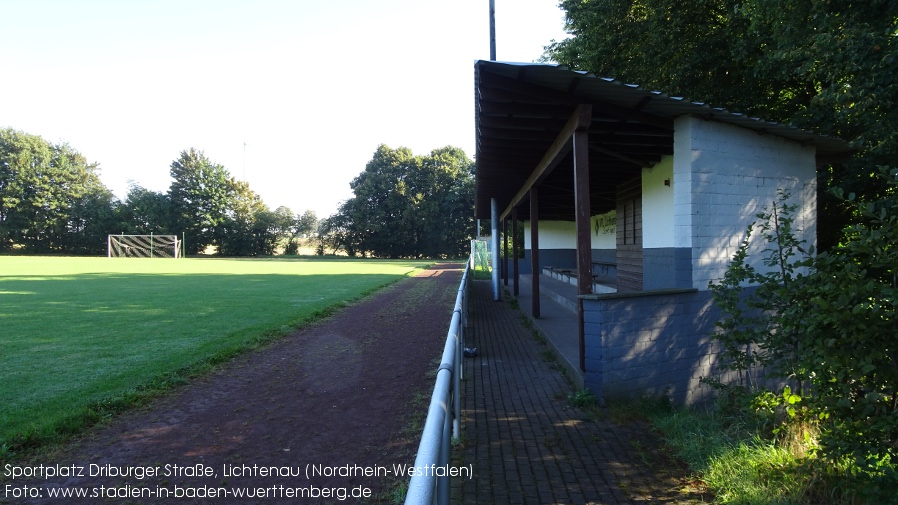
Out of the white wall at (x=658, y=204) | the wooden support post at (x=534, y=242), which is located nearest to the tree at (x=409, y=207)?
the wooden support post at (x=534, y=242)

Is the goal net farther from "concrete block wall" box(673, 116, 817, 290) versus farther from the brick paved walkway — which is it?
"concrete block wall" box(673, 116, 817, 290)

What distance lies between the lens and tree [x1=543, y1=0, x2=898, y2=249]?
6289mm

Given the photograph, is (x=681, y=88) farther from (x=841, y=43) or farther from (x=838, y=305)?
(x=838, y=305)

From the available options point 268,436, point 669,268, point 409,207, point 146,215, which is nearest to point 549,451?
point 268,436

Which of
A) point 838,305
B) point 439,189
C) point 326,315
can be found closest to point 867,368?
point 838,305

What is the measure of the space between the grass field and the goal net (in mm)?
44615

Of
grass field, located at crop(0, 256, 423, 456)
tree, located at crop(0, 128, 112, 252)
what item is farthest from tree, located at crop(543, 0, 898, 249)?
tree, located at crop(0, 128, 112, 252)

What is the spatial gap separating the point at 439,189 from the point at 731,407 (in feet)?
186

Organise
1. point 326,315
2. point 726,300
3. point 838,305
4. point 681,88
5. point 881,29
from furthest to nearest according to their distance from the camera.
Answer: point 326,315 < point 681,88 < point 881,29 < point 726,300 < point 838,305

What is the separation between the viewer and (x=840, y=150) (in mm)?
7082

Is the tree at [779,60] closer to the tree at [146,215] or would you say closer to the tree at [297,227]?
the tree at [297,227]

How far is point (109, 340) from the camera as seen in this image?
8.78m

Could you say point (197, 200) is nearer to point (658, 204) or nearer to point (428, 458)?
point (658, 204)

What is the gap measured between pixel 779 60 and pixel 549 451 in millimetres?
8388
